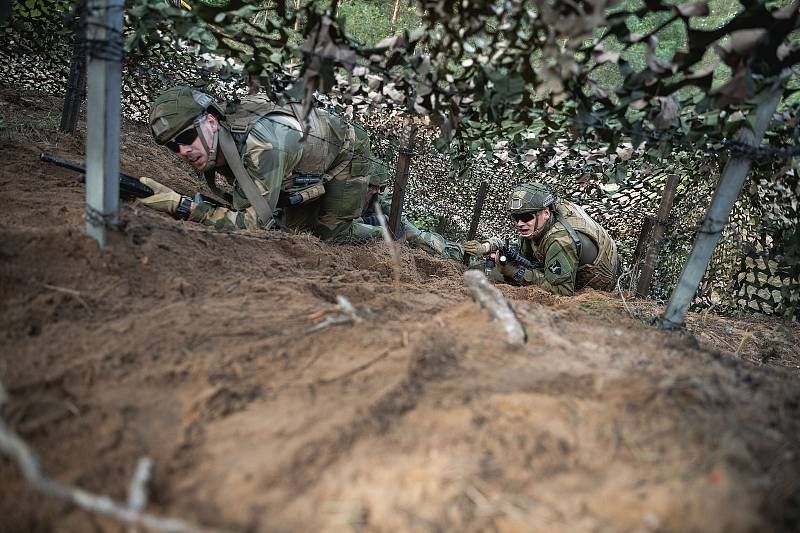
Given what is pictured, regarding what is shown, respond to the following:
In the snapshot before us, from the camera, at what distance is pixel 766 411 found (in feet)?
4.12

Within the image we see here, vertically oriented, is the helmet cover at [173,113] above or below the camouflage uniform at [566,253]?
above

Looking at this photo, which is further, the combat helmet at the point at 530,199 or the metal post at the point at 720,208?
the combat helmet at the point at 530,199

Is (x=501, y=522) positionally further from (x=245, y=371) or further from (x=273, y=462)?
(x=245, y=371)

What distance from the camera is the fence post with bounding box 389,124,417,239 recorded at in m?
3.86

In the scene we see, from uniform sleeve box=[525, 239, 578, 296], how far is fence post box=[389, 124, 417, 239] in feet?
4.61

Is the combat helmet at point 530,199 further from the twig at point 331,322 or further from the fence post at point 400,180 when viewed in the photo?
the twig at point 331,322

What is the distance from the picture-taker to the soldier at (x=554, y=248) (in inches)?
156

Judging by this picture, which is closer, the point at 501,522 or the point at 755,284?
the point at 501,522

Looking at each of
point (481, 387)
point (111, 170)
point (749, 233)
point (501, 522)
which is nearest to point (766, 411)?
point (481, 387)

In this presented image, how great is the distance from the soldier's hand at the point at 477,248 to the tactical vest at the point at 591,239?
49 cm

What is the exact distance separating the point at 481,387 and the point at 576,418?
10.4 inches

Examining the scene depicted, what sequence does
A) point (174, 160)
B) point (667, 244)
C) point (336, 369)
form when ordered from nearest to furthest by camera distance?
point (336, 369)
point (667, 244)
point (174, 160)

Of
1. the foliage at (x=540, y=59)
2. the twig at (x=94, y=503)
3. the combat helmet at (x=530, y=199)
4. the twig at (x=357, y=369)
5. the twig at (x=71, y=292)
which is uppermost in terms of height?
the foliage at (x=540, y=59)

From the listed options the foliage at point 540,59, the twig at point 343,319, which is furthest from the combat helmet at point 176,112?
the twig at point 343,319
